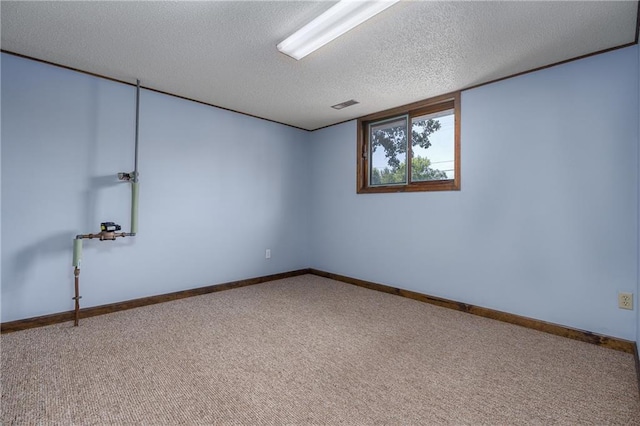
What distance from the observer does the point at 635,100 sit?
214 centimetres

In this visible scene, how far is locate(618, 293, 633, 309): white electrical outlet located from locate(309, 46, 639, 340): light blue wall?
3 cm

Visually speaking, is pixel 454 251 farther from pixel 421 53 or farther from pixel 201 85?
pixel 201 85

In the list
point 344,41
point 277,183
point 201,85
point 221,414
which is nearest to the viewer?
point 221,414

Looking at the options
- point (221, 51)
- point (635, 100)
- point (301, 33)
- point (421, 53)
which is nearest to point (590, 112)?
point (635, 100)

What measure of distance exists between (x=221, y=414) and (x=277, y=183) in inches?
125

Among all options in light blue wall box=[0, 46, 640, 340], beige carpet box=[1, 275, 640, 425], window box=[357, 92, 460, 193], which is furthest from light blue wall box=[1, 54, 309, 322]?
window box=[357, 92, 460, 193]

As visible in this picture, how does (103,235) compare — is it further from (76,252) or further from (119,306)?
(119,306)

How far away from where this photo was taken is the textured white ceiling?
185 centimetres

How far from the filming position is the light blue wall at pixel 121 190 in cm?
245

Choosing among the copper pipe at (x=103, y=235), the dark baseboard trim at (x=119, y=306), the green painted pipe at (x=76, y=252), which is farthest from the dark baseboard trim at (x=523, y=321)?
the green painted pipe at (x=76, y=252)

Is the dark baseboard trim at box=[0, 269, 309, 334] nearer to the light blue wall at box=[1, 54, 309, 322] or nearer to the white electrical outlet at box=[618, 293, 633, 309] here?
the light blue wall at box=[1, 54, 309, 322]

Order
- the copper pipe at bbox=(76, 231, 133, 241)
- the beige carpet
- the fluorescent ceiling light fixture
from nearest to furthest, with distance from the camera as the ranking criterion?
the beige carpet, the fluorescent ceiling light fixture, the copper pipe at bbox=(76, 231, 133, 241)

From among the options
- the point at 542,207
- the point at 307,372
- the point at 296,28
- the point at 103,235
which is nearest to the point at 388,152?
the point at 542,207

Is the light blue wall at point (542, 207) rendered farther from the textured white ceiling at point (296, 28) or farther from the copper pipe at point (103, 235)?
the copper pipe at point (103, 235)
